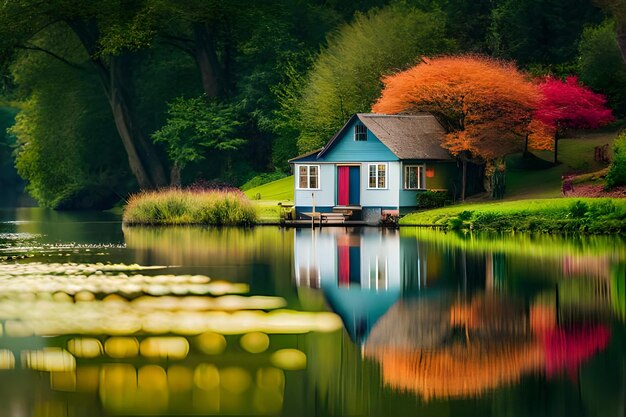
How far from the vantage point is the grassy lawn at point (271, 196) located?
62.7 m

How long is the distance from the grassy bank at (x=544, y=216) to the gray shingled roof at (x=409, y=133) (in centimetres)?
650

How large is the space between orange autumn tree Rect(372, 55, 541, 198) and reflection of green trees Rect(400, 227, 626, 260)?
461 inches

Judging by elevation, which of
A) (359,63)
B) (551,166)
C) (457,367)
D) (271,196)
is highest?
(359,63)

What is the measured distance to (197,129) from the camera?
8781 centimetres

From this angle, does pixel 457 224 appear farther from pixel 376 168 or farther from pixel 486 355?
pixel 486 355

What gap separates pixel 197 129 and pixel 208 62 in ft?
17.3

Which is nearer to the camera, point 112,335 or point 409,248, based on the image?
point 112,335

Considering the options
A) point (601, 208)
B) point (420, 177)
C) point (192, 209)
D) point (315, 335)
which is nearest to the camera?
point (315, 335)

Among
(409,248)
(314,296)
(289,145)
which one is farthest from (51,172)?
(314,296)

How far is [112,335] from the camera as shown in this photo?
1953cm

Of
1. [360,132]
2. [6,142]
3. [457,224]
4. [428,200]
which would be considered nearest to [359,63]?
[360,132]

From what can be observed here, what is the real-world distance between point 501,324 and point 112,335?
6.40 meters

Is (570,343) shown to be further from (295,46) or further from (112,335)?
(295,46)

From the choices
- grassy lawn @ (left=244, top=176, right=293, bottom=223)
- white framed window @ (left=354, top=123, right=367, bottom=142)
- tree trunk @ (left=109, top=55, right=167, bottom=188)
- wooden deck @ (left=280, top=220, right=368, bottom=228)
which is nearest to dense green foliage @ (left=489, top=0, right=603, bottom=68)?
grassy lawn @ (left=244, top=176, right=293, bottom=223)
